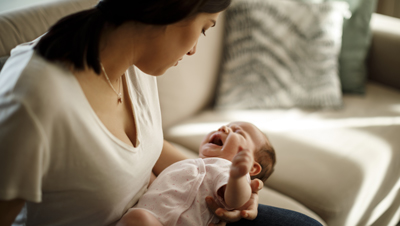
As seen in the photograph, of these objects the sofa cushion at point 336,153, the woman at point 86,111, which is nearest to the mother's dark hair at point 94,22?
the woman at point 86,111

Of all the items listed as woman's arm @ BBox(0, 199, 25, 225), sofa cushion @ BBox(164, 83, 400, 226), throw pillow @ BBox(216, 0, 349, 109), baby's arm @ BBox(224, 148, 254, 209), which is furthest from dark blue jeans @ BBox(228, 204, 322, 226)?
throw pillow @ BBox(216, 0, 349, 109)

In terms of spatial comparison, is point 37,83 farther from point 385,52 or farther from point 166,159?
point 385,52

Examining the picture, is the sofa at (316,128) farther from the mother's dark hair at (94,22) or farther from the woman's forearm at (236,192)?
the woman's forearm at (236,192)

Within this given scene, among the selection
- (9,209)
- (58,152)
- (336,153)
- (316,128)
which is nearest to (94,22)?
(58,152)

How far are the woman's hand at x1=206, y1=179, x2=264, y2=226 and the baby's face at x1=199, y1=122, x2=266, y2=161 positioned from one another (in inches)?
6.9

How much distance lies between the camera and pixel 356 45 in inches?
87.2

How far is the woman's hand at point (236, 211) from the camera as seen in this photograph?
40.1 inches

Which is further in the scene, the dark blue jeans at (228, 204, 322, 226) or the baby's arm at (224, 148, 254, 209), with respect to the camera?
the dark blue jeans at (228, 204, 322, 226)

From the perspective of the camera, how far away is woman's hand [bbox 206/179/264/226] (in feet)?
3.34

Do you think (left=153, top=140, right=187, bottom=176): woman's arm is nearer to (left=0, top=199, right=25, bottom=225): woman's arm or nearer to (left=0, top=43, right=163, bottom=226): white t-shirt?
(left=0, top=43, right=163, bottom=226): white t-shirt

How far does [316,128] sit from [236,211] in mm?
1039

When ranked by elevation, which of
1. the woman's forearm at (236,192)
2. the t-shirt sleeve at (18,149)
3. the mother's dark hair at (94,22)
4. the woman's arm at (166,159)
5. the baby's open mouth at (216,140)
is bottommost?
the woman's arm at (166,159)

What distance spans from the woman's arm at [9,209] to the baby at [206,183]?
27 cm

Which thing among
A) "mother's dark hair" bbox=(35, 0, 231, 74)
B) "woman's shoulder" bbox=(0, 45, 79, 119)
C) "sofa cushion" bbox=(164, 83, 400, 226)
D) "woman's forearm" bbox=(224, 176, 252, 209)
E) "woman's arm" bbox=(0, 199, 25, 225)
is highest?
"mother's dark hair" bbox=(35, 0, 231, 74)
